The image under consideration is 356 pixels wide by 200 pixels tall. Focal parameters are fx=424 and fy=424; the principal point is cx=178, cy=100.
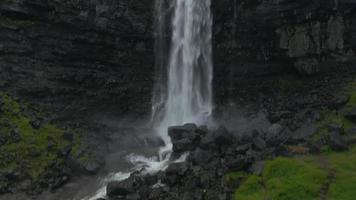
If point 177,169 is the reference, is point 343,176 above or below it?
above

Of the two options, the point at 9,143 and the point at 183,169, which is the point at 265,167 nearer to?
the point at 183,169

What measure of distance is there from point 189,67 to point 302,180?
951 inches

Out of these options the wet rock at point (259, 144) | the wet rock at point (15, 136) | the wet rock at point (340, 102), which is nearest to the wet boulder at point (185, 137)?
the wet rock at point (259, 144)

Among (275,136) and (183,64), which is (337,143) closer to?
(275,136)

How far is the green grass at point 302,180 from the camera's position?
2294 centimetres

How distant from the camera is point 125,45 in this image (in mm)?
44812

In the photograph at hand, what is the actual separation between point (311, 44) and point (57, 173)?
87.6 feet

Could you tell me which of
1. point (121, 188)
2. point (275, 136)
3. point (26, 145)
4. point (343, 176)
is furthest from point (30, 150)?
point (343, 176)

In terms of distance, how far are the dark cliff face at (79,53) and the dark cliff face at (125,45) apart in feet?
0.32

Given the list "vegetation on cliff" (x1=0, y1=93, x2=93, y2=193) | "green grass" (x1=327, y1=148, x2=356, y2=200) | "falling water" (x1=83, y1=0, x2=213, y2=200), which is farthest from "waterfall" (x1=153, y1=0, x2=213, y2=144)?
"green grass" (x1=327, y1=148, x2=356, y2=200)

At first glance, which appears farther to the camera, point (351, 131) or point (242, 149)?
point (351, 131)

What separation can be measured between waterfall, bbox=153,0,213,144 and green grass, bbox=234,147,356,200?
751 inches

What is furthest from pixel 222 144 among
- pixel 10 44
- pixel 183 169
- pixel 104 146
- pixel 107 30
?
pixel 10 44

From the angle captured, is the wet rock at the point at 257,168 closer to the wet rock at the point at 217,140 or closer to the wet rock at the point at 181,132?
the wet rock at the point at 217,140
